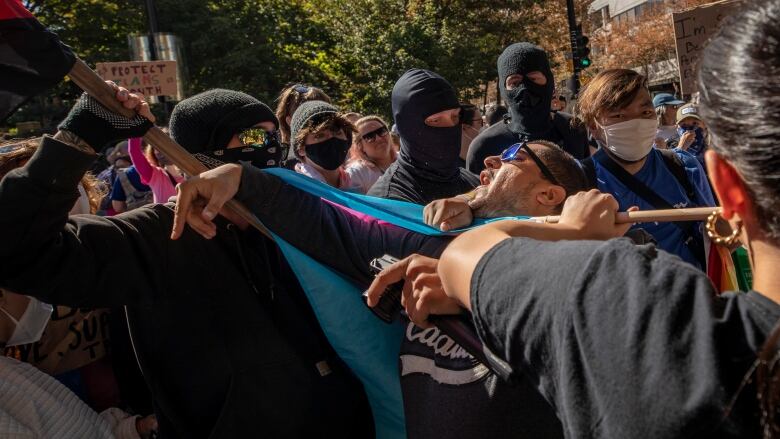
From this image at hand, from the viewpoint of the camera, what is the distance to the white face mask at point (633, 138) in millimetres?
3137

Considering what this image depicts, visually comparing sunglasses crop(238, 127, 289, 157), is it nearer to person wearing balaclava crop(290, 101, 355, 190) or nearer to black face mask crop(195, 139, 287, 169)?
black face mask crop(195, 139, 287, 169)

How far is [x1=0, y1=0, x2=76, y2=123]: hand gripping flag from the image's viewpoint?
1868 millimetres

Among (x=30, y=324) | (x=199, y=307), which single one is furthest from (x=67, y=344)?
(x=199, y=307)

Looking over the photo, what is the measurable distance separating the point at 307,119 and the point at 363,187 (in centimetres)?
86

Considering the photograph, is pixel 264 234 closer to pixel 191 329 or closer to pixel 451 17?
pixel 191 329

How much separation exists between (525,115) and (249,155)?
2371mm

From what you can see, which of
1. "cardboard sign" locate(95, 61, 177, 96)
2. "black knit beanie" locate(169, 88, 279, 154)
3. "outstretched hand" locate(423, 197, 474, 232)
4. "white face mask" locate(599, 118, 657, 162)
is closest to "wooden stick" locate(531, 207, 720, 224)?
"outstretched hand" locate(423, 197, 474, 232)

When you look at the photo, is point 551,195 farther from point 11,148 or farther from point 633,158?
point 11,148

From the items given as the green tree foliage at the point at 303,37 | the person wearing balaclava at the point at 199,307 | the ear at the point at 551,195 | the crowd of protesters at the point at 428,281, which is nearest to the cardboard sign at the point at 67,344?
the crowd of protesters at the point at 428,281

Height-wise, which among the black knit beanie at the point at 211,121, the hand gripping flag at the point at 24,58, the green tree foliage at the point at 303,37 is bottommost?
the black knit beanie at the point at 211,121

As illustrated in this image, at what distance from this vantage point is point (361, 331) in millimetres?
2088

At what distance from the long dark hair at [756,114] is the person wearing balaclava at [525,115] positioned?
128 inches

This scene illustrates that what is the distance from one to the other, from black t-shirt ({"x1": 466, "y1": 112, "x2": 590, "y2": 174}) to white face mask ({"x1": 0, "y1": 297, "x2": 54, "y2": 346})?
2606 millimetres

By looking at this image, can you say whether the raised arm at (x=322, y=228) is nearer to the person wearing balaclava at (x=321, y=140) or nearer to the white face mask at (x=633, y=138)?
the white face mask at (x=633, y=138)
